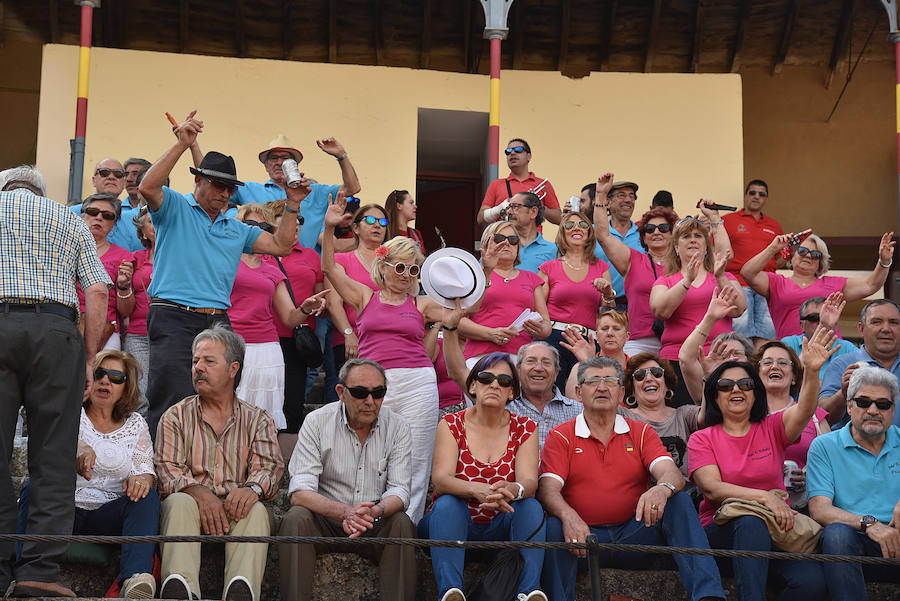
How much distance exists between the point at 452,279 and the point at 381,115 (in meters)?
5.77

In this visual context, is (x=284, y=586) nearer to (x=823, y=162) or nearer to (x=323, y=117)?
(x=323, y=117)

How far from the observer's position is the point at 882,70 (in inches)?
533

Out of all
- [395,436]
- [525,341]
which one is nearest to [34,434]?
[395,436]

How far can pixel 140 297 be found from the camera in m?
7.04

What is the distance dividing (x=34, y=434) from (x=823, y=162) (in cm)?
1134

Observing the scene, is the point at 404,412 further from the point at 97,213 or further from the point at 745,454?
the point at 97,213

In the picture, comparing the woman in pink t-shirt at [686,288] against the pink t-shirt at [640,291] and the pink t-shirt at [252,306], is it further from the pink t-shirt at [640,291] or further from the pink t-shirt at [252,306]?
the pink t-shirt at [252,306]

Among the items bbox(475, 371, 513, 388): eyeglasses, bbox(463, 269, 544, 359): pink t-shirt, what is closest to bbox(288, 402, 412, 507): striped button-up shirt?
bbox(475, 371, 513, 388): eyeglasses

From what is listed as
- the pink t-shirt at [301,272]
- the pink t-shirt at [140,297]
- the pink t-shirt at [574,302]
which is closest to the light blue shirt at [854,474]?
the pink t-shirt at [574,302]

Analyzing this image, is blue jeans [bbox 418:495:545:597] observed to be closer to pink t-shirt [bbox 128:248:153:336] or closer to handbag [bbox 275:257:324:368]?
handbag [bbox 275:257:324:368]

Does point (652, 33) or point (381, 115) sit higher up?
point (652, 33)

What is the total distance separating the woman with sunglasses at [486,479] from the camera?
517cm

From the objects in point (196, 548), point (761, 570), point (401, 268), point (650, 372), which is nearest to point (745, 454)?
point (761, 570)

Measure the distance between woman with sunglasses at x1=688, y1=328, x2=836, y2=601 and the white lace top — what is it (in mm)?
2671
